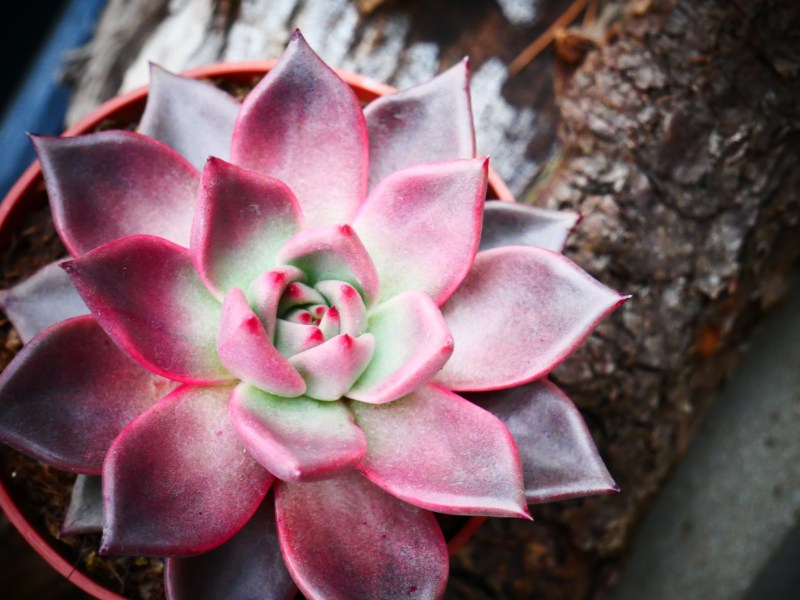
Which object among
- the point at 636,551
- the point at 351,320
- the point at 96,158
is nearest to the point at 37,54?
the point at 96,158

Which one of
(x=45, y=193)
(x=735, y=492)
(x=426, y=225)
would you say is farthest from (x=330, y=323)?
(x=735, y=492)

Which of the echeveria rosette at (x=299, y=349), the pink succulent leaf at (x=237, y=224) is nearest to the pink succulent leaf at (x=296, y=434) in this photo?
the echeveria rosette at (x=299, y=349)

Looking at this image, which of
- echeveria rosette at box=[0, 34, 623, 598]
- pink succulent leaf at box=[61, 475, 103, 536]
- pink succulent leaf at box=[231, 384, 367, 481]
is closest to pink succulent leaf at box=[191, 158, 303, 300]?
echeveria rosette at box=[0, 34, 623, 598]

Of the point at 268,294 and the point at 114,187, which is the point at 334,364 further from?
the point at 114,187

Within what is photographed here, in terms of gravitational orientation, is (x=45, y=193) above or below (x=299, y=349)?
below

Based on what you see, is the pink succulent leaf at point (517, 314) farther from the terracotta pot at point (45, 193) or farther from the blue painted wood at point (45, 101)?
the blue painted wood at point (45, 101)

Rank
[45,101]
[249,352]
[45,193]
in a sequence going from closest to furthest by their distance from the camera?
[249,352]
[45,193]
[45,101]

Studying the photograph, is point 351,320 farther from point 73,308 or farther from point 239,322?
point 73,308
